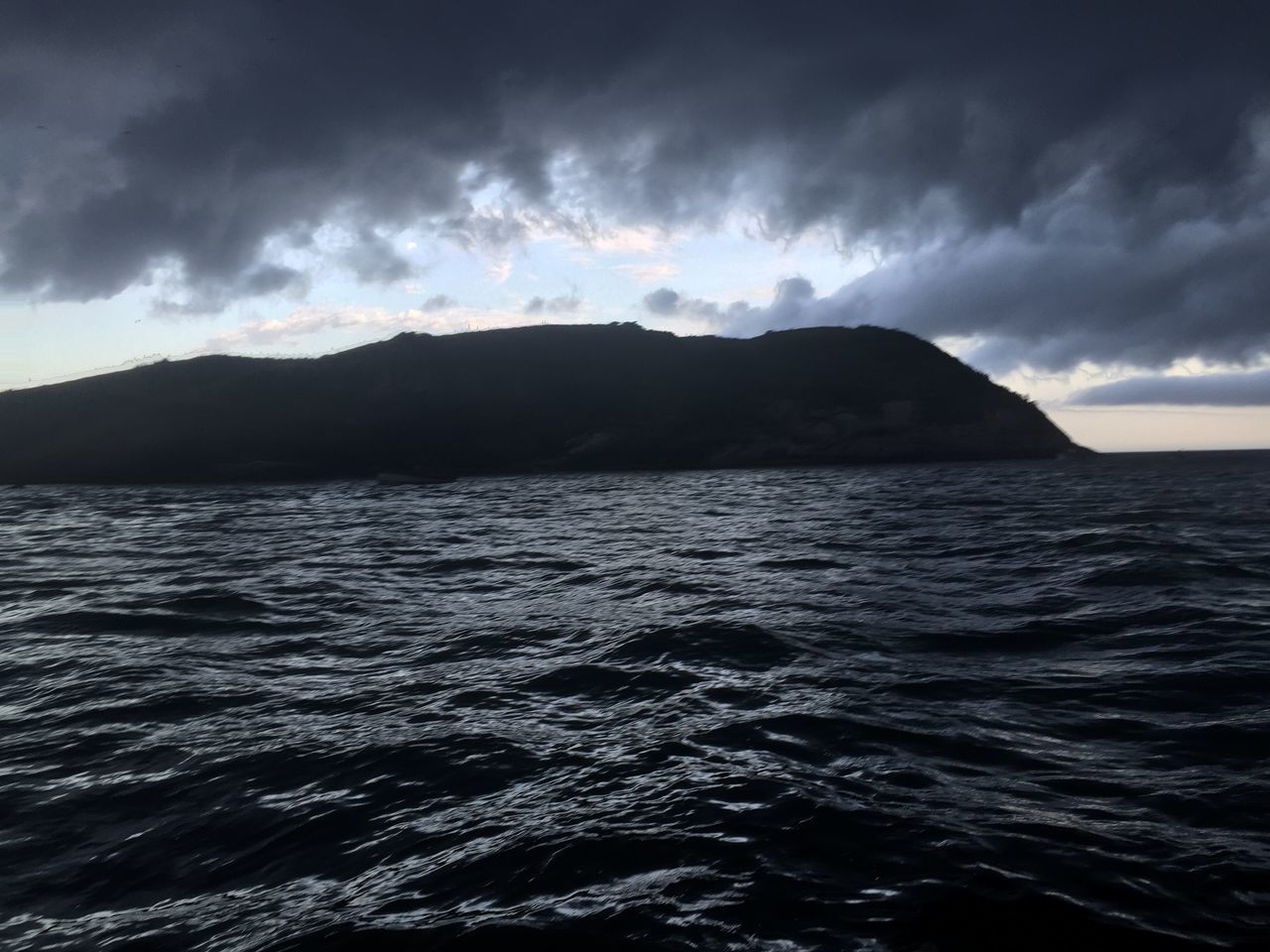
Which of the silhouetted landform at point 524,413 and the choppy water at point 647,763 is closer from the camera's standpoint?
the choppy water at point 647,763

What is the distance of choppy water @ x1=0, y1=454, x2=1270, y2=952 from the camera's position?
14.2ft

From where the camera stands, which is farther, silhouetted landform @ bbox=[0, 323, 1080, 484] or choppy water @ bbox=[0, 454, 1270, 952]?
silhouetted landform @ bbox=[0, 323, 1080, 484]

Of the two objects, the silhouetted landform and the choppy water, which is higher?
the silhouetted landform

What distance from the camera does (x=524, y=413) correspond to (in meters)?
121

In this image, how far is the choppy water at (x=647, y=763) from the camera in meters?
4.32

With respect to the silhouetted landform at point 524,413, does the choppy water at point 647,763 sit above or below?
below

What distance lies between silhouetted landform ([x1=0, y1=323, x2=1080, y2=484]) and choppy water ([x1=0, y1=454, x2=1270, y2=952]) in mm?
71924

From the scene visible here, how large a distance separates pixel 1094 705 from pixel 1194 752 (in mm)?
1305

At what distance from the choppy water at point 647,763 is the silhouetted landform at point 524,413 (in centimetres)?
7192

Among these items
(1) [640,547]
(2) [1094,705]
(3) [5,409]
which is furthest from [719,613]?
(3) [5,409]

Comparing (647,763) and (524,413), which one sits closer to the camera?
(647,763)

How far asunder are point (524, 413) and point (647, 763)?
11621 centimetres

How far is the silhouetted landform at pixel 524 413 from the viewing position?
3895 inches

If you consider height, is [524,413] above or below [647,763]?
above
